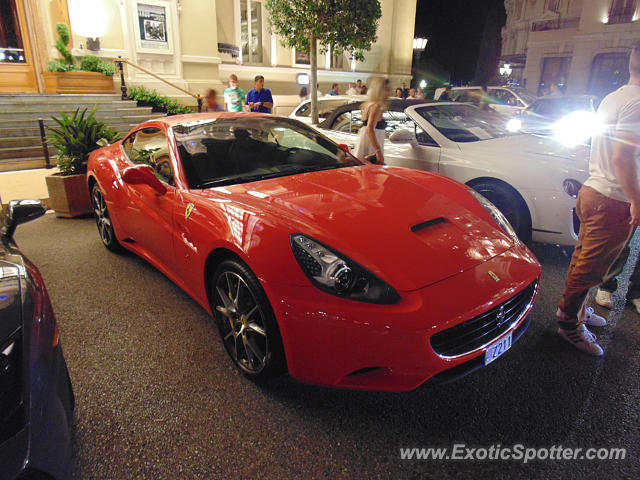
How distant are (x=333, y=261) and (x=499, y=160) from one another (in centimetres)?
288

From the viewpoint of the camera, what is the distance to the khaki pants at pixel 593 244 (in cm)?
240

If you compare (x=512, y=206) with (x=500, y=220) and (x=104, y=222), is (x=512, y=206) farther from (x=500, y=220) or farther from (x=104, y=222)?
(x=104, y=222)

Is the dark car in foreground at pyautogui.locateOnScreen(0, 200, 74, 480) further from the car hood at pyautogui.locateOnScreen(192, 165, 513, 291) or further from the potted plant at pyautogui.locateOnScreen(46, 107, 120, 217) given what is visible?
the potted plant at pyautogui.locateOnScreen(46, 107, 120, 217)

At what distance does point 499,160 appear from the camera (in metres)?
4.04

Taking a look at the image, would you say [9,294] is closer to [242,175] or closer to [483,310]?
[242,175]

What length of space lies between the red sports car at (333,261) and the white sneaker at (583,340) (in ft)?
2.12

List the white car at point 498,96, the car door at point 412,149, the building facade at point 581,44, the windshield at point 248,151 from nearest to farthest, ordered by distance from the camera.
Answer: the windshield at point 248,151 → the car door at point 412,149 → the white car at point 498,96 → the building facade at point 581,44

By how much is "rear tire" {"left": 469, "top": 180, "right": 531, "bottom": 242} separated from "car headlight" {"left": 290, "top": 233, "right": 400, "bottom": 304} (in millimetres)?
2650

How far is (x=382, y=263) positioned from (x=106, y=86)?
11.8 metres

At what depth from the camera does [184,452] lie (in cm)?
185

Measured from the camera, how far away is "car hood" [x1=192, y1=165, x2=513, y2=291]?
1915mm

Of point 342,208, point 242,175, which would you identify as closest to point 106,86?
point 242,175

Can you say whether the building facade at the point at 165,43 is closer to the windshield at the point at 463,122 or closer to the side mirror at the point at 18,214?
the windshield at the point at 463,122

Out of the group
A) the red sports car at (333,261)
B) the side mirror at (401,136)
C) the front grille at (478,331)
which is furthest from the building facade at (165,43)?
the front grille at (478,331)
